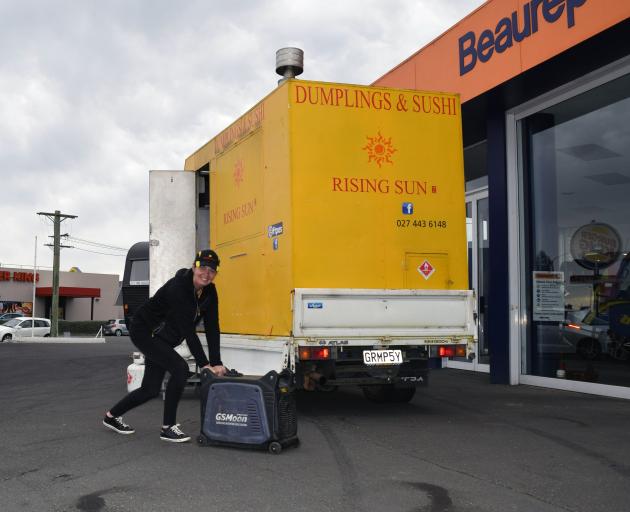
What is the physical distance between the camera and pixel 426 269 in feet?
24.7

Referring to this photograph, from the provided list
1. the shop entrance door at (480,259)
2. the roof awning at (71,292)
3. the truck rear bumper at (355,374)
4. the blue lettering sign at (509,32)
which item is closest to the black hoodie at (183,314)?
the truck rear bumper at (355,374)

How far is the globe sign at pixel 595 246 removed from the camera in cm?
983

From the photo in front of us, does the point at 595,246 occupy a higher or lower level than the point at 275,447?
higher

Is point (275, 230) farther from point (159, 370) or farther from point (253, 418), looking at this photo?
point (253, 418)

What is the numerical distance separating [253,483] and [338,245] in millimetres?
2977

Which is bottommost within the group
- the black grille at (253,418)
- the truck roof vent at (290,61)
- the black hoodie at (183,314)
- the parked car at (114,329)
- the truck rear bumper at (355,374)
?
the parked car at (114,329)

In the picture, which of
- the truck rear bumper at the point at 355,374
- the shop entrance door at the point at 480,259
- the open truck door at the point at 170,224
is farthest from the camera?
the shop entrance door at the point at 480,259

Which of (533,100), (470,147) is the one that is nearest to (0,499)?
(533,100)

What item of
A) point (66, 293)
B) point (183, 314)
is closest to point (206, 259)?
point (183, 314)

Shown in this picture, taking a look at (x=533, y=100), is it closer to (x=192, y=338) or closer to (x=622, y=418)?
(x=622, y=418)

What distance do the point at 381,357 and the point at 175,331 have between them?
2.08 m

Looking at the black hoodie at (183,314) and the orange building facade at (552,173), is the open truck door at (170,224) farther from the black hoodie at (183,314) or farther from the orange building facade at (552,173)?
the orange building facade at (552,173)

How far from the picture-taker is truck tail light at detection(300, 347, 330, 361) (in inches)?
274

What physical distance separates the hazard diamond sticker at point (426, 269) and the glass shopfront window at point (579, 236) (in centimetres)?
342
